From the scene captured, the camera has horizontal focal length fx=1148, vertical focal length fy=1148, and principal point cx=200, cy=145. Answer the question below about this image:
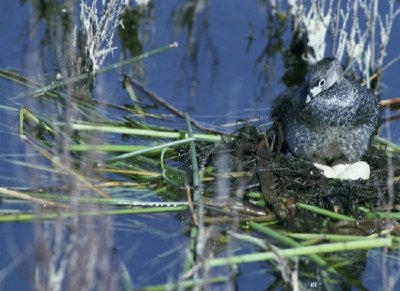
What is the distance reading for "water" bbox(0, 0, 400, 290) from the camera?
647 centimetres

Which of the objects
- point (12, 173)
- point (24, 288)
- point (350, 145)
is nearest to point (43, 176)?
point (12, 173)

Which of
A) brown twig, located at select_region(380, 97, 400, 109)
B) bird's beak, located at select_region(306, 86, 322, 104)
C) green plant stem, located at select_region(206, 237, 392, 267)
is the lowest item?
green plant stem, located at select_region(206, 237, 392, 267)

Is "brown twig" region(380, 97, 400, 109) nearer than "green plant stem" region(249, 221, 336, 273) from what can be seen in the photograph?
No

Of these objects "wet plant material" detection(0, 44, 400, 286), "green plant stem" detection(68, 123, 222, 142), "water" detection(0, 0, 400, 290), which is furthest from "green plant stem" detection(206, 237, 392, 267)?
"green plant stem" detection(68, 123, 222, 142)

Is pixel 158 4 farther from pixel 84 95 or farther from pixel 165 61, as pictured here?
pixel 84 95

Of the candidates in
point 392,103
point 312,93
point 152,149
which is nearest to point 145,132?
point 152,149

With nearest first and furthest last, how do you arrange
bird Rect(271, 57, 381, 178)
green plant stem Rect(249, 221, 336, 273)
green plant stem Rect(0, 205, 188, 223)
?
green plant stem Rect(0, 205, 188, 223)
green plant stem Rect(249, 221, 336, 273)
bird Rect(271, 57, 381, 178)

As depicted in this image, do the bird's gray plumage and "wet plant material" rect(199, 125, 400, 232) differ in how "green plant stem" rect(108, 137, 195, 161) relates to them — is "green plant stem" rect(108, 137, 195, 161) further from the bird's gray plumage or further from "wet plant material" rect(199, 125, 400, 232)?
the bird's gray plumage

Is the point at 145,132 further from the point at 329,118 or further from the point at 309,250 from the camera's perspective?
the point at 309,250

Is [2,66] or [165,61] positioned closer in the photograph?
[2,66]

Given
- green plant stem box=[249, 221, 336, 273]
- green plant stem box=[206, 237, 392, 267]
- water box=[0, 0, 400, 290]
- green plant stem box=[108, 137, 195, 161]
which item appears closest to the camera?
green plant stem box=[206, 237, 392, 267]

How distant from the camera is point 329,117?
7.54 metres

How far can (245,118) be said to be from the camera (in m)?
9.05

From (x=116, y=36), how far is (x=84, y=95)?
6.73ft
